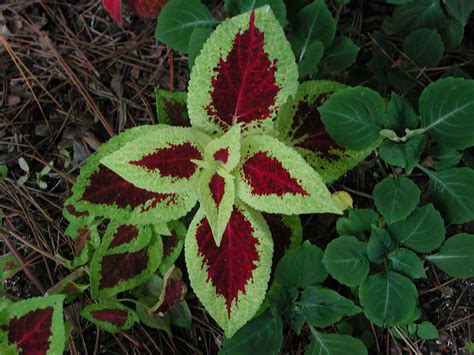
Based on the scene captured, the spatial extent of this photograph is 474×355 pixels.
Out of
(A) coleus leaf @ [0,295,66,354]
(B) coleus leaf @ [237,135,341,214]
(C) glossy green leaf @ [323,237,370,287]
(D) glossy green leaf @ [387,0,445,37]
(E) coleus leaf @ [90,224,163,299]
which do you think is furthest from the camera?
(D) glossy green leaf @ [387,0,445,37]

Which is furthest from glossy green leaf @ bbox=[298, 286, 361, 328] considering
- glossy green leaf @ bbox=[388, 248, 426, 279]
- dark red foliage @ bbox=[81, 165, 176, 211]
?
dark red foliage @ bbox=[81, 165, 176, 211]

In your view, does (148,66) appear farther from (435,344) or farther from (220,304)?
(435,344)

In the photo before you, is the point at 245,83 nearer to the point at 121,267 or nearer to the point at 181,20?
the point at 181,20

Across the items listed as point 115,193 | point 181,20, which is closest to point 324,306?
point 115,193

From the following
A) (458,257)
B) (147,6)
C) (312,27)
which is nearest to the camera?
(458,257)

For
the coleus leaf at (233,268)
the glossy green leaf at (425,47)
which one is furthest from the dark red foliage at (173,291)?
the glossy green leaf at (425,47)

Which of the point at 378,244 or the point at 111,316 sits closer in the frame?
the point at 378,244

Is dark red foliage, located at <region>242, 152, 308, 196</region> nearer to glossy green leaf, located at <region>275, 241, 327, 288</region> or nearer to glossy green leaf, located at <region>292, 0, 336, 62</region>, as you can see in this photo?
glossy green leaf, located at <region>275, 241, 327, 288</region>
